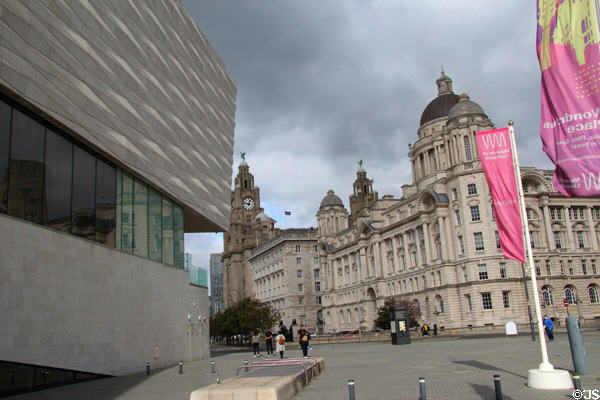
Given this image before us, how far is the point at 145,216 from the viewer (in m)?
32.5

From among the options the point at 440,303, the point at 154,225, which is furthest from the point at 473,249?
the point at 154,225

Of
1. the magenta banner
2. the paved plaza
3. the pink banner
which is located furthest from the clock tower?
the magenta banner

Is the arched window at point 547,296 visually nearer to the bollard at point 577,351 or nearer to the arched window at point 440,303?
the arched window at point 440,303

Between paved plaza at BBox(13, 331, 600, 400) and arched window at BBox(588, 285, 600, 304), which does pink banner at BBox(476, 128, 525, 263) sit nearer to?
paved plaza at BBox(13, 331, 600, 400)

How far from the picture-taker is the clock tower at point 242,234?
15388cm

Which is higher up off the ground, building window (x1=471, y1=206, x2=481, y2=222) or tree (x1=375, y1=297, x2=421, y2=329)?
building window (x1=471, y1=206, x2=481, y2=222)

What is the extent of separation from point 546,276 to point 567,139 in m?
61.7

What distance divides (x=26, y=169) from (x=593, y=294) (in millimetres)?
70139

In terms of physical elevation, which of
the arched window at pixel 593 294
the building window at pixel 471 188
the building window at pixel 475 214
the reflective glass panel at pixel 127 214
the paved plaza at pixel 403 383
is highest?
the building window at pixel 471 188

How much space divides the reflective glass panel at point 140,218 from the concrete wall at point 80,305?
3.07 feet

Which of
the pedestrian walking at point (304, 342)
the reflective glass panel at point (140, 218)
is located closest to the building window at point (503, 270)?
the pedestrian walking at point (304, 342)

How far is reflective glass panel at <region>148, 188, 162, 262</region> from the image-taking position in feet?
109

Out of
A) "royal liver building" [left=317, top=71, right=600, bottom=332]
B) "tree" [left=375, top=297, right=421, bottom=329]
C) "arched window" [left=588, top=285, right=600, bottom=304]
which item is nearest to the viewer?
"royal liver building" [left=317, top=71, right=600, bottom=332]

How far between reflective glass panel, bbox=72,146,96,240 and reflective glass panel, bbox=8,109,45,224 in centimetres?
270
